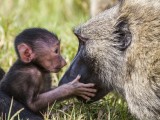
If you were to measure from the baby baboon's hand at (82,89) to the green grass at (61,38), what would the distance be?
17 centimetres

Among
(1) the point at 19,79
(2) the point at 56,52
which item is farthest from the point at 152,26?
(1) the point at 19,79

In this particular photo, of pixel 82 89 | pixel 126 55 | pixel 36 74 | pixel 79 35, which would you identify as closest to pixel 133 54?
pixel 126 55

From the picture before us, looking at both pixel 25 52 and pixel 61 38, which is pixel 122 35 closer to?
pixel 25 52

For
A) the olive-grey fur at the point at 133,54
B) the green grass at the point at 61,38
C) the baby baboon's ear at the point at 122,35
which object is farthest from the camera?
the green grass at the point at 61,38

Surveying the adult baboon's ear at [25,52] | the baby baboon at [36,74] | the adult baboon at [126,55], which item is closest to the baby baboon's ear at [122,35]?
the adult baboon at [126,55]

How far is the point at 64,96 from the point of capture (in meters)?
5.13

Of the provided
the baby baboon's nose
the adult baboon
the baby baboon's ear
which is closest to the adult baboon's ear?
the adult baboon

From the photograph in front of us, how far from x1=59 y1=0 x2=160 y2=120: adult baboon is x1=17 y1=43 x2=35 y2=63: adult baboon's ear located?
411 mm

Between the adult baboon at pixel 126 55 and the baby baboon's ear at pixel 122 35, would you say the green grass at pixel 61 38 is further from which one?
the baby baboon's ear at pixel 122 35

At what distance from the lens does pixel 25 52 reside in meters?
5.16

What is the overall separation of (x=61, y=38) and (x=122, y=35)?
292 cm

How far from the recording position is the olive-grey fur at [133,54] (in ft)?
15.8

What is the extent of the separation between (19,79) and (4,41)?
2511mm

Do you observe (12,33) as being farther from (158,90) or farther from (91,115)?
(158,90)
